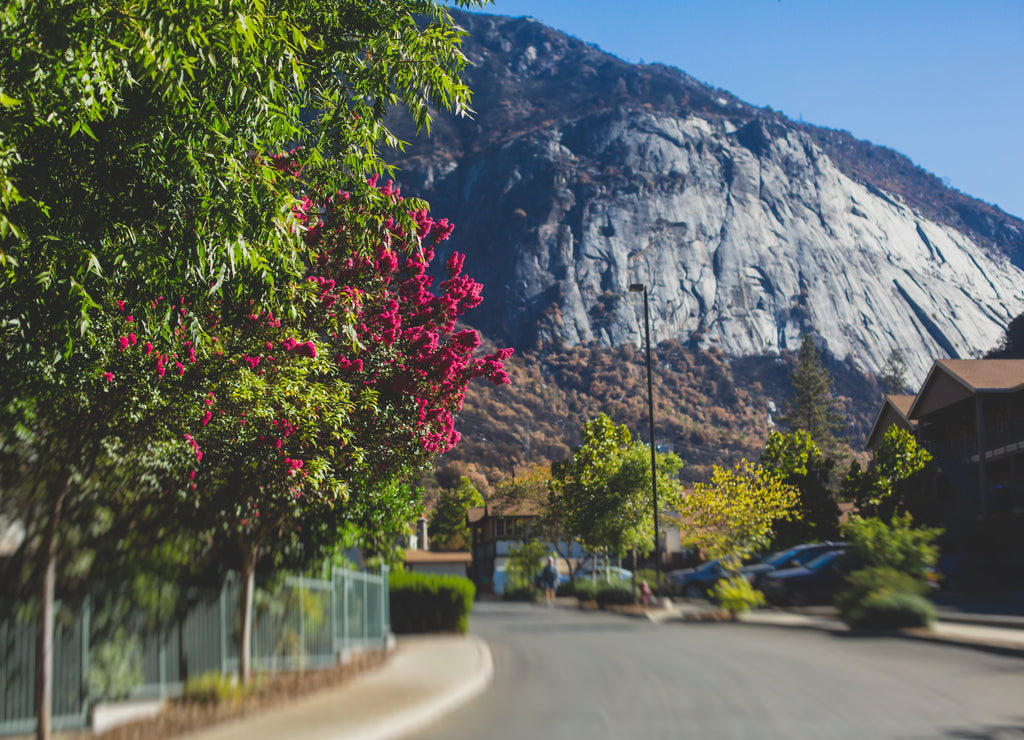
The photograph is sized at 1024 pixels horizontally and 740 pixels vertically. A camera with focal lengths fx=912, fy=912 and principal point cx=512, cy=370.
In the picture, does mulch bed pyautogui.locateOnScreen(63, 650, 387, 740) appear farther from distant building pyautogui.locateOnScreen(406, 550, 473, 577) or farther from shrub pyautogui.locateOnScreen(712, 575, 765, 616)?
distant building pyautogui.locateOnScreen(406, 550, 473, 577)

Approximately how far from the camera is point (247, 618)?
1133 centimetres

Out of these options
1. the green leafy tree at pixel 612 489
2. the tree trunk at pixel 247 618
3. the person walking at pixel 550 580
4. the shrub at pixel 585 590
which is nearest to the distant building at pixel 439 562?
the green leafy tree at pixel 612 489

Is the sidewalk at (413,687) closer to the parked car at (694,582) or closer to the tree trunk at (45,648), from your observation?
the tree trunk at (45,648)

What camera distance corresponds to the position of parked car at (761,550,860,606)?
77.2 feet

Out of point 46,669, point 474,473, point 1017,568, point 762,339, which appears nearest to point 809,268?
point 762,339

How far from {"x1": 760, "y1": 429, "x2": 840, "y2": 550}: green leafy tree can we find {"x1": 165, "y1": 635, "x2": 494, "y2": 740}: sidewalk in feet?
92.8

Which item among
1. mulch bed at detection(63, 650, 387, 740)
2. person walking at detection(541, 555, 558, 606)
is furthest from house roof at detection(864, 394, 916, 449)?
mulch bed at detection(63, 650, 387, 740)

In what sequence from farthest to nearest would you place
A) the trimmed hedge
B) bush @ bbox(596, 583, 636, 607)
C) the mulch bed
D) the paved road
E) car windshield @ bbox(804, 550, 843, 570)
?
the trimmed hedge < bush @ bbox(596, 583, 636, 607) < car windshield @ bbox(804, 550, 843, 570) < the mulch bed < the paved road

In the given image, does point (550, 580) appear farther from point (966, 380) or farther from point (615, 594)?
point (966, 380)

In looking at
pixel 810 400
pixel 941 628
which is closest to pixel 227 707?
pixel 941 628

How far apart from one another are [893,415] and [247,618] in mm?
52579

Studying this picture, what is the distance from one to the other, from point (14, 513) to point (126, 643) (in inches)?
67.9

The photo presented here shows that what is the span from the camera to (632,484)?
132ft

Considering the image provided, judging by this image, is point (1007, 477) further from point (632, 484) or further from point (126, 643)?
A: point (126, 643)
